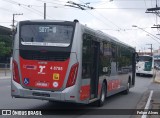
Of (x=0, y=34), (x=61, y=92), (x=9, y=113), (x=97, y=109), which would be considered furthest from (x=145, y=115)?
(x=0, y=34)

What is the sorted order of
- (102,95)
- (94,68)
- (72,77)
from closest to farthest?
1. (72,77)
2. (94,68)
3. (102,95)

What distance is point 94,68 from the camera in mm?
14469

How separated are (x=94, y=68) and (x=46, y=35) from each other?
2569 mm

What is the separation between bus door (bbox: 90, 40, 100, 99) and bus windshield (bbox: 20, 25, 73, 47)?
5.50ft

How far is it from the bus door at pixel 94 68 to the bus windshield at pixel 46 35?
1.68 m

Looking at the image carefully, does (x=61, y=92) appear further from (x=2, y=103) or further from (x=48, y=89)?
(x=2, y=103)

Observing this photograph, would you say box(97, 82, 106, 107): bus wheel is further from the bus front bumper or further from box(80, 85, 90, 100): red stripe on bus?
the bus front bumper

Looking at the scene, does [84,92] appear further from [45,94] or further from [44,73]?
[44,73]

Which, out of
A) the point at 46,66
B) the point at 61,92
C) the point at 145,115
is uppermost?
the point at 46,66

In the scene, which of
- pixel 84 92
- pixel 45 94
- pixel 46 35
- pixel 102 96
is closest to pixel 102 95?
pixel 102 96

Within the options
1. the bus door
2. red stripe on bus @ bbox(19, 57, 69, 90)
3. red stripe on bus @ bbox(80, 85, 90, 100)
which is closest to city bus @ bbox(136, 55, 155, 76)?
the bus door

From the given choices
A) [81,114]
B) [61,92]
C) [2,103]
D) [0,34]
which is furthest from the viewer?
[0,34]

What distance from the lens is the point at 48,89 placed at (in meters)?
12.5

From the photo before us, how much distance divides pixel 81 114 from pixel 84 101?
20.9 inches
